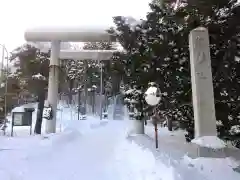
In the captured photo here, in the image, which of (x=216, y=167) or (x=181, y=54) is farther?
(x=181, y=54)

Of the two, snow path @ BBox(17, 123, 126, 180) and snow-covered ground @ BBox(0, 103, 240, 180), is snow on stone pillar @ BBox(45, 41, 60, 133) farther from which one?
snow-covered ground @ BBox(0, 103, 240, 180)

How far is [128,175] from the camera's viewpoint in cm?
619

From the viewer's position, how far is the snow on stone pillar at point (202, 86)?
6848mm

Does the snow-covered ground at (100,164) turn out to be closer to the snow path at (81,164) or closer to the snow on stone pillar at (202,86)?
the snow path at (81,164)

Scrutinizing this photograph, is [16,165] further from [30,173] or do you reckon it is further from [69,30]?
[69,30]

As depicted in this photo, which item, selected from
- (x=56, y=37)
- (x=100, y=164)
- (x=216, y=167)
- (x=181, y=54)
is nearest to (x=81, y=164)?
(x=100, y=164)

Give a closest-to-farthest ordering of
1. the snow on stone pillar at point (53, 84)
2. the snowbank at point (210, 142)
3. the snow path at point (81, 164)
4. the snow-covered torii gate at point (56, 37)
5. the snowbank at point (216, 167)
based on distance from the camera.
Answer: the snowbank at point (216, 167), the snow path at point (81, 164), the snowbank at point (210, 142), the snow-covered torii gate at point (56, 37), the snow on stone pillar at point (53, 84)

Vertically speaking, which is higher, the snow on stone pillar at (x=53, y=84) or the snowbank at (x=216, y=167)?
the snow on stone pillar at (x=53, y=84)

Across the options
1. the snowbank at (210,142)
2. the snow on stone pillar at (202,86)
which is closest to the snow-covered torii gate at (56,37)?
the snow on stone pillar at (202,86)

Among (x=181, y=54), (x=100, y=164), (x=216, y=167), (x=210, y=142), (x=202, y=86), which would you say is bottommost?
(x=100, y=164)

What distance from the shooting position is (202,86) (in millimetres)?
7035

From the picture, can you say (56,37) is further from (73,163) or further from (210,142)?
(210,142)

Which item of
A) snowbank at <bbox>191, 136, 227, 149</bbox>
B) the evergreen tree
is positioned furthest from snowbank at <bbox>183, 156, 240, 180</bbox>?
the evergreen tree

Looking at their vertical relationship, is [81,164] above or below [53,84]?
below
